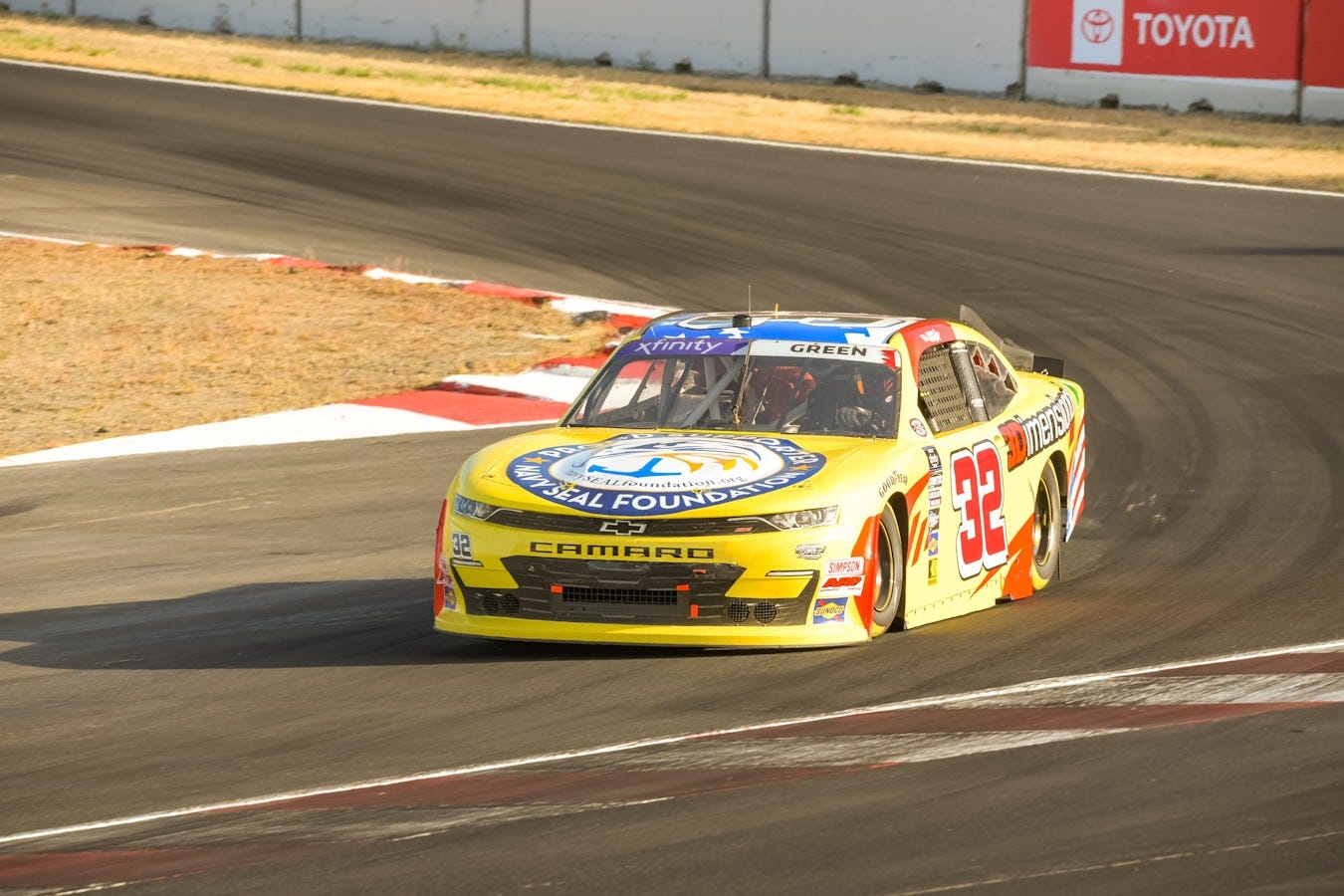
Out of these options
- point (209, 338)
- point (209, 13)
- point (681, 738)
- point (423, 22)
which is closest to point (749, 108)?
point (423, 22)

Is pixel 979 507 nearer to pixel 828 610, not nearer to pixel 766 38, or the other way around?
pixel 828 610

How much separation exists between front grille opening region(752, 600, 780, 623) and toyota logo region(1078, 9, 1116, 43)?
23.5m

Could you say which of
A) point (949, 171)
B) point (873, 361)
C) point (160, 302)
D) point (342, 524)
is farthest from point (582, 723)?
point (949, 171)

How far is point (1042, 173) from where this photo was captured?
25969mm

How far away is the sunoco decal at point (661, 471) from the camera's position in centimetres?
841

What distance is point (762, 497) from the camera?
8453 mm

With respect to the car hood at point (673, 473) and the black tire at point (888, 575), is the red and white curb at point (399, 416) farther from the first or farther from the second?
the black tire at point (888, 575)

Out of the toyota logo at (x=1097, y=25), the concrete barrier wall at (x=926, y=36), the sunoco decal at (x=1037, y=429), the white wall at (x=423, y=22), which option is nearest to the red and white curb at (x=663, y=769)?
the sunoco decal at (x=1037, y=429)

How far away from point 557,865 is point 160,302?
13.8m

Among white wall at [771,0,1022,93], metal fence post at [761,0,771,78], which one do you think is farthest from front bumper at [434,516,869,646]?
metal fence post at [761,0,771,78]

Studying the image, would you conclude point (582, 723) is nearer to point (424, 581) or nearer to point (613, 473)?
point (613, 473)

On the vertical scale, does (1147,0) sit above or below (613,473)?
above

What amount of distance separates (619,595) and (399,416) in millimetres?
6781

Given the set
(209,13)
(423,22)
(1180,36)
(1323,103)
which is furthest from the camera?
(209,13)
